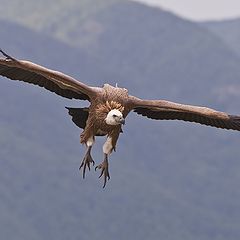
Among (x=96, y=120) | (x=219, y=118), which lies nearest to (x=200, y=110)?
(x=219, y=118)

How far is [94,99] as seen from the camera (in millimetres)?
15016

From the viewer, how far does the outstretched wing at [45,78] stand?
14.6 meters

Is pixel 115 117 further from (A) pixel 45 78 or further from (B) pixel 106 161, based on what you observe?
(A) pixel 45 78

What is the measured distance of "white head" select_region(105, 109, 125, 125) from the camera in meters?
14.6

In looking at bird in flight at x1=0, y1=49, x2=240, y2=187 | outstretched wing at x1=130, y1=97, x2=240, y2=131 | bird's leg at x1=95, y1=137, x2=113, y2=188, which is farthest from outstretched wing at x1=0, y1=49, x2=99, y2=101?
outstretched wing at x1=130, y1=97, x2=240, y2=131

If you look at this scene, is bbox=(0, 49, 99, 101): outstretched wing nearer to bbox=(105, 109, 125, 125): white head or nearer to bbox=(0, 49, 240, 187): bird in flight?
bbox=(0, 49, 240, 187): bird in flight

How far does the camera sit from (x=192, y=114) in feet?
53.5

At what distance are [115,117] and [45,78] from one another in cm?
155

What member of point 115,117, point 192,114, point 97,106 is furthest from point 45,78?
point 192,114

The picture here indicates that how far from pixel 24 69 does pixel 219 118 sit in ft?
9.11

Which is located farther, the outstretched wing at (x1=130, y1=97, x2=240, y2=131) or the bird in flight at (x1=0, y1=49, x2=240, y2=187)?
the outstretched wing at (x1=130, y1=97, x2=240, y2=131)

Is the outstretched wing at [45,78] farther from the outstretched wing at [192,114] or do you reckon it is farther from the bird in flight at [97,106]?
the outstretched wing at [192,114]

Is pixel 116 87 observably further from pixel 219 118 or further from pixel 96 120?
pixel 219 118

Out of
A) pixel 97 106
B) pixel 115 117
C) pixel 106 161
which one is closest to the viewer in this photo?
pixel 115 117
